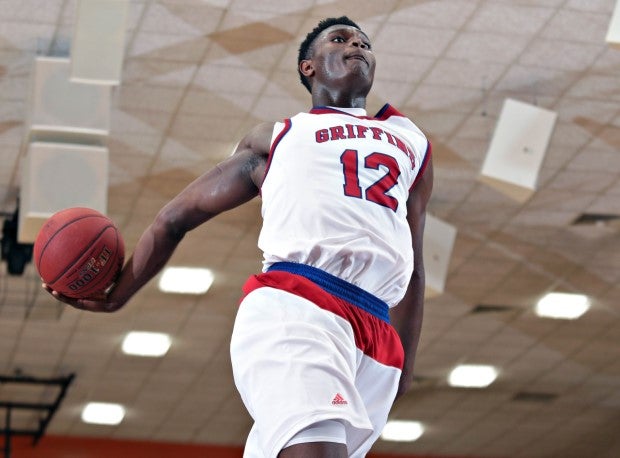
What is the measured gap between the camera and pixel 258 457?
2.45 m

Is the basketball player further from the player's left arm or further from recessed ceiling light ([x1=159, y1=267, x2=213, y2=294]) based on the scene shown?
recessed ceiling light ([x1=159, y1=267, x2=213, y2=294])

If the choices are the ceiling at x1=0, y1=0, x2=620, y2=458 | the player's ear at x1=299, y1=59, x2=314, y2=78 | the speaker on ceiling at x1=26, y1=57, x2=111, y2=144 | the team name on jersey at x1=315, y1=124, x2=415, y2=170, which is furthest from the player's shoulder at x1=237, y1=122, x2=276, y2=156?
the speaker on ceiling at x1=26, y1=57, x2=111, y2=144

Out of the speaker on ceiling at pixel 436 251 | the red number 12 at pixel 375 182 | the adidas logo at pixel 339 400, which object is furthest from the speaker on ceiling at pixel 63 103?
the adidas logo at pixel 339 400

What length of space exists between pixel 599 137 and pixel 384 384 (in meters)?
5.89

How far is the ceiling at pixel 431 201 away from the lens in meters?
6.94

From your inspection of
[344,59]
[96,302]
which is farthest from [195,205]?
[344,59]

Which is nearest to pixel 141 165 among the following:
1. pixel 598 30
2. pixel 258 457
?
pixel 598 30

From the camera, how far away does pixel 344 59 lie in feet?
9.37

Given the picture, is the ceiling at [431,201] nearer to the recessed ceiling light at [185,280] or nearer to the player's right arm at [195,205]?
the recessed ceiling light at [185,280]

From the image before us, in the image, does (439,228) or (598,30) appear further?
(439,228)

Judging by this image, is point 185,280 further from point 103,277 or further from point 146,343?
point 103,277

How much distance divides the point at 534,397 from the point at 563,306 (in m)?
2.77

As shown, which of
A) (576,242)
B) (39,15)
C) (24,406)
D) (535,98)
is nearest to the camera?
(39,15)

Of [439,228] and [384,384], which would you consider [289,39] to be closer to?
[439,228]
